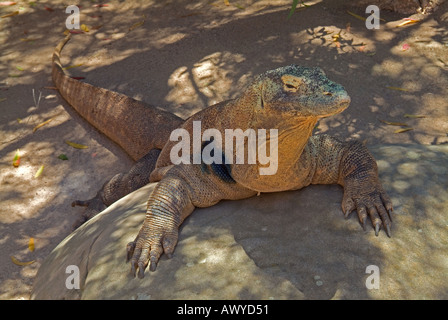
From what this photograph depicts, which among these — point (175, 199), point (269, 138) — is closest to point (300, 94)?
point (269, 138)

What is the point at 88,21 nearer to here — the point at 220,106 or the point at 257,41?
the point at 257,41

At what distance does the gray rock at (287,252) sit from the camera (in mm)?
2783

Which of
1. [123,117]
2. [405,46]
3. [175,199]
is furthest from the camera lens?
[405,46]

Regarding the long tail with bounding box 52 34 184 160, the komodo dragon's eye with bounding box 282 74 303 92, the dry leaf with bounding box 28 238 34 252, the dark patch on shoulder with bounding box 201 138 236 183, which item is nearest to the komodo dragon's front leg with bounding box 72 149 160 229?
the long tail with bounding box 52 34 184 160

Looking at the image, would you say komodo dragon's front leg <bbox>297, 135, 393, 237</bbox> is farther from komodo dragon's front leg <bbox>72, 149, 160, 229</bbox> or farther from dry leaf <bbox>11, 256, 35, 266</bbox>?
dry leaf <bbox>11, 256, 35, 266</bbox>

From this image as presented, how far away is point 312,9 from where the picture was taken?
707cm

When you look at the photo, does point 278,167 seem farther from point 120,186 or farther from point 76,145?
point 76,145

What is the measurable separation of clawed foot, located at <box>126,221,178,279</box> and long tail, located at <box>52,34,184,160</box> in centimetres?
175

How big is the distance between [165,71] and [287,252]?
13.0ft

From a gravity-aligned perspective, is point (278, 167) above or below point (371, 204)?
above

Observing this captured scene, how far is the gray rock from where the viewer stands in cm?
278

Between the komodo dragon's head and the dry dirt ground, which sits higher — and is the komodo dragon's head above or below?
above

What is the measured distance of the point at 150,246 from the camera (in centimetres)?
318

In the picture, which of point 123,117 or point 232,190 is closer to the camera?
point 232,190
